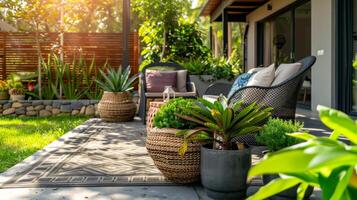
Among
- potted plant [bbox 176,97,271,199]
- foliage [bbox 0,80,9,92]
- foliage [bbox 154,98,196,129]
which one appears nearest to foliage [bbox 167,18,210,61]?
foliage [bbox 0,80,9,92]

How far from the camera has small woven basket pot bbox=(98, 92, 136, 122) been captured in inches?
228

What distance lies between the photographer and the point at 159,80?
5.98 m

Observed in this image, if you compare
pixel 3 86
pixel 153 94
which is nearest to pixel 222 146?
pixel 153 94

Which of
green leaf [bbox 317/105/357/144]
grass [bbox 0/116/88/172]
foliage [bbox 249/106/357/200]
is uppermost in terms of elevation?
green leaf [bbox 317/105/357/144]

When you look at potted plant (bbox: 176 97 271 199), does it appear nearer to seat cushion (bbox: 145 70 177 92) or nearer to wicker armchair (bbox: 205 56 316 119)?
wicker armchair (bbox: 205 56 316 119)

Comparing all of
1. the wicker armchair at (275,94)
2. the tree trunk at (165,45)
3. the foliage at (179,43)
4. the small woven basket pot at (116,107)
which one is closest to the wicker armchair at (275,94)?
the wicker armchair at (275,94)

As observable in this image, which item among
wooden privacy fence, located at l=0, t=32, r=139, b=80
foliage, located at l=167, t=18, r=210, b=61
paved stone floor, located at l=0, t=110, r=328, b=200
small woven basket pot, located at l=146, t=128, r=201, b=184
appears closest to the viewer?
paved stone floor, located at l=0, t=110, r=328, b=200

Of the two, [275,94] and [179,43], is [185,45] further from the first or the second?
[275,94]

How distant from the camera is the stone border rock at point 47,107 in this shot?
6.95 meters

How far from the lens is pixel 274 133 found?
79.1 inches

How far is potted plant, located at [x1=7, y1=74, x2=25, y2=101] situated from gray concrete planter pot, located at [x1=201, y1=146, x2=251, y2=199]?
19.6 ft

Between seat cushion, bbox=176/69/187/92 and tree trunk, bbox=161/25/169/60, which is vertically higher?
tree trunk, bbox=161/25/169/60

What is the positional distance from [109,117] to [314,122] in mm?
3086

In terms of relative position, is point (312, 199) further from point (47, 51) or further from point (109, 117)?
point (47, 51)
